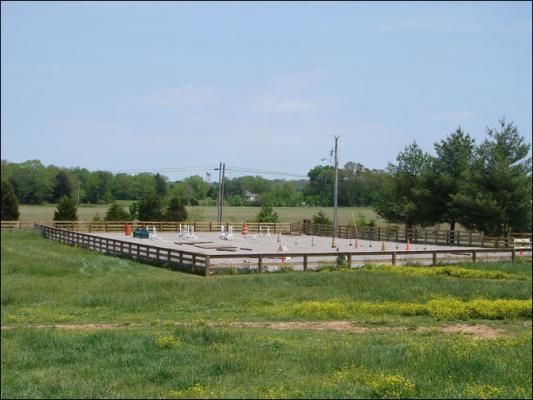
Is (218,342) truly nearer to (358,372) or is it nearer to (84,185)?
(358,372)

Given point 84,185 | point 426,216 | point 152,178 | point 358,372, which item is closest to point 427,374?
point 358,372

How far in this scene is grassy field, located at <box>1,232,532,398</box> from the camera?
8148 millimetres

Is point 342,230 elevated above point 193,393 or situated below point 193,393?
above

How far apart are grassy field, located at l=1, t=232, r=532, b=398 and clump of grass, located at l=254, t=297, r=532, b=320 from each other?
0.04 m

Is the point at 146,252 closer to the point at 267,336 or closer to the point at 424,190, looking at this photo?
the point at 267,336

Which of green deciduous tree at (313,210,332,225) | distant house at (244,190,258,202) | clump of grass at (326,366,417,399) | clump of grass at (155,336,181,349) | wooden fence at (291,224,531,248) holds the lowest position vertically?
clump of grass at (155,336,181,349)

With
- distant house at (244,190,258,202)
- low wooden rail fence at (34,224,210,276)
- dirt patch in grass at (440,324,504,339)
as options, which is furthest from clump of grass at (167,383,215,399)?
distant house at (244,190,258,202)

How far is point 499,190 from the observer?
46.6 m

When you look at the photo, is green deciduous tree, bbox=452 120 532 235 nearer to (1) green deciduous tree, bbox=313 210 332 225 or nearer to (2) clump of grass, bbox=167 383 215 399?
(1) green deciduous tree, bbox=313 210 332 225

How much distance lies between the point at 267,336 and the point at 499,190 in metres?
39.0

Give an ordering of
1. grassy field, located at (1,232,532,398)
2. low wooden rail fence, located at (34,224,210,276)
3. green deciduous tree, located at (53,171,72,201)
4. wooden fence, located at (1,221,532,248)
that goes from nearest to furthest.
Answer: grassy field, located at (1,232,532,398)
green deciduous tree, located at (53,171,72,201)
low wooden rail fence, located at (34,224,210,276)
wooden fence, located at (1,221,532,248)

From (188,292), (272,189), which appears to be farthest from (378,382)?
(272,189)

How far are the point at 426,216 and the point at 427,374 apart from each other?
46.1 meters

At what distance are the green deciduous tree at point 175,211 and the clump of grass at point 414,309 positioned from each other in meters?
41.4
